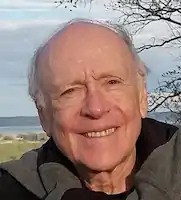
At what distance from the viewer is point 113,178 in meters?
2.93

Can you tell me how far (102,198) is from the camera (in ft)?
9.43

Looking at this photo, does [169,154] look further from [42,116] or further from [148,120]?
[42,116]

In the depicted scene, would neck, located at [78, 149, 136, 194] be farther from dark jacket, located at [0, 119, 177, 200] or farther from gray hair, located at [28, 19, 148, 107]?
gray hair, located at [28, 19, 148, 107]

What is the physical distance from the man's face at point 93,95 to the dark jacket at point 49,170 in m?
0.12

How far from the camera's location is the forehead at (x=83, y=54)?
276 centimetres

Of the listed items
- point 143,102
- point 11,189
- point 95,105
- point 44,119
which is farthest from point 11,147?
point 95,105

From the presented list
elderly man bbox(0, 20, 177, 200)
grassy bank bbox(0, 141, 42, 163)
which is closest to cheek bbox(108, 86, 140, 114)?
elderly man bbox(0, 20, 177, 200)

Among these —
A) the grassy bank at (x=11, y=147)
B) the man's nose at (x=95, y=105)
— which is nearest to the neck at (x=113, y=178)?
the man's nose at (x=95, y=105)

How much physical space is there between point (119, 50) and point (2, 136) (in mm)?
5578

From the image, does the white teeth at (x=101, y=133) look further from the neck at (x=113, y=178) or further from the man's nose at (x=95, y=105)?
the neck at (x=113, y=178)

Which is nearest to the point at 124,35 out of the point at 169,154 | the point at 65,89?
the point at 65,89

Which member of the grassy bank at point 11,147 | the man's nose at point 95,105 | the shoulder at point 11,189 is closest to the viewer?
the man's nose at point 95,105

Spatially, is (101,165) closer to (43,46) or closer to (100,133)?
(100,133)

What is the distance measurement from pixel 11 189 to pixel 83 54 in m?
0.73
